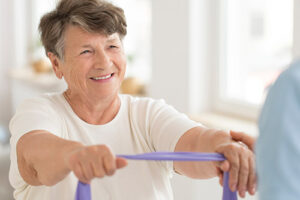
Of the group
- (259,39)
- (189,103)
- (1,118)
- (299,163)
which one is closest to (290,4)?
(259,39)

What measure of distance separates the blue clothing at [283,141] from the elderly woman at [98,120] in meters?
0.44

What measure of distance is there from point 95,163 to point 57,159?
163 millimetres

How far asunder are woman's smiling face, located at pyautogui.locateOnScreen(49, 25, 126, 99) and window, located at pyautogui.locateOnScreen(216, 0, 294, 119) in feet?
4.42

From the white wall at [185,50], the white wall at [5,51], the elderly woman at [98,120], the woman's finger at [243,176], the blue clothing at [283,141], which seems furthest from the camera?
the white wall at [5,51]

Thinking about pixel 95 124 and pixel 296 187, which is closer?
pixel 296 187

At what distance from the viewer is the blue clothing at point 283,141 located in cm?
57

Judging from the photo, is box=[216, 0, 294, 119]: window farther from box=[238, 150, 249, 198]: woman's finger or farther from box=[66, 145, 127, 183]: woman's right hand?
box=[66, 145, 127, 183]: woman's right hand

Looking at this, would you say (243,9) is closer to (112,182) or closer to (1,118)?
(112,182)

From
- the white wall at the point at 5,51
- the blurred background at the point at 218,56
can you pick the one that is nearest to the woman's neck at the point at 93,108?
the blurred background at the point at 218,56

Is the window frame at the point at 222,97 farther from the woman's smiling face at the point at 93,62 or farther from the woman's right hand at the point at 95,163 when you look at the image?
the woman's right hand at the point at 95,163

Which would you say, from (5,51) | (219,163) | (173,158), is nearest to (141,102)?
(219,163)

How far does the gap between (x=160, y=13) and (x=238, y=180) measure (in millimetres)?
1907

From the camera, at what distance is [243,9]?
252 cm

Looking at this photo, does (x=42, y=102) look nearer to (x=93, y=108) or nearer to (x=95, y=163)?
(x=93, y=108)
